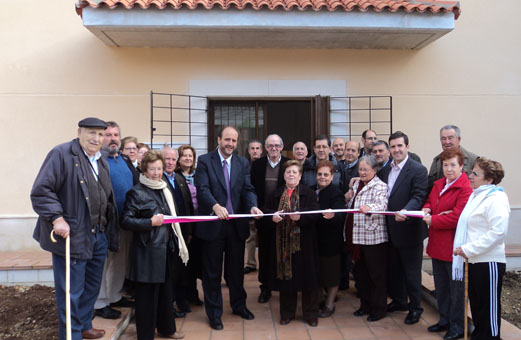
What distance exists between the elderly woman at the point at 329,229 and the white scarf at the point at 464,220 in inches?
43.7

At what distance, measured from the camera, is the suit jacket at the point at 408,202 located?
13.6 ft

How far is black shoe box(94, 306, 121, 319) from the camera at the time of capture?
13.5 ft

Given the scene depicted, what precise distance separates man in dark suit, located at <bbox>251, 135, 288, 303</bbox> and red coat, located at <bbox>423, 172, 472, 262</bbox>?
64.0 inches

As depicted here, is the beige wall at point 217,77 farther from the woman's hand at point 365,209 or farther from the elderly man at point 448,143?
the woman's hand at point 365,209

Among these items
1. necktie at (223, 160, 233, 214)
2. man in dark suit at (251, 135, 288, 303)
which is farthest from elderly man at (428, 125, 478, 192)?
necktie at (223, 160, 233, 214)

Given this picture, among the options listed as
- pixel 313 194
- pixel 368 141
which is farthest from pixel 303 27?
pixel 313 194

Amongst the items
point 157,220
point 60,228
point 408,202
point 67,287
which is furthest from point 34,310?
point 408,202

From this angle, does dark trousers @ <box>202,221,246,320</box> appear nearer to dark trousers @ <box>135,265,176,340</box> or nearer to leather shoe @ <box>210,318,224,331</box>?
leather shoe @ <box>210,318,224,331</box>

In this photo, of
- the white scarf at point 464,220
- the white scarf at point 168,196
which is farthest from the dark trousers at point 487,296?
the white scarf at point 168,196

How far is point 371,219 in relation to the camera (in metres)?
4.22

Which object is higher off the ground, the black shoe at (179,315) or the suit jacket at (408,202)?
the suit jacket at (408,202)

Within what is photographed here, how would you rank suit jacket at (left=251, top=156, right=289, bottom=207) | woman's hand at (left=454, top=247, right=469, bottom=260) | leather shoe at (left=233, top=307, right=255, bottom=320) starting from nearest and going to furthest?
woman's hand at (left=454, top=247, right=469, bottom=260)
leather shoe at (left=233, top=307, right=255, bottom=320)
suit jacket at (left=251, top=156, right=289, bottom=207)

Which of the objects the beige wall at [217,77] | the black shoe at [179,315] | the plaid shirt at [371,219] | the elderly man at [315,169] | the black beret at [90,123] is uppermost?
the beige wall at [217,77]

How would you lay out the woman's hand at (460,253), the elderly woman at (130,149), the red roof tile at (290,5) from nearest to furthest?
the woman's hand at (460,253)
the elderly woman at (130,149)
the red roof tile at (290,5)
